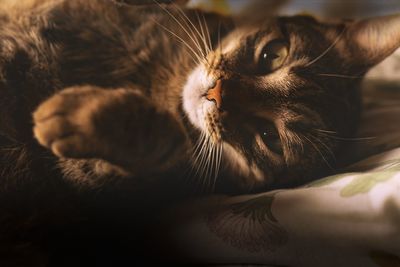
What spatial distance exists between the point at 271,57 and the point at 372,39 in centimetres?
21

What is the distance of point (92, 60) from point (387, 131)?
0.56 m

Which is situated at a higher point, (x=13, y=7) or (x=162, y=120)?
(x=13, y=7)

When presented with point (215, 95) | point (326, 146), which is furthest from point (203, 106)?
point (326, 146)

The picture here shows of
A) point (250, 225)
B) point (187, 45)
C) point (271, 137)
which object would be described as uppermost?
point (187, 45)

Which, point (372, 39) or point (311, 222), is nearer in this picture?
point (311, 222)

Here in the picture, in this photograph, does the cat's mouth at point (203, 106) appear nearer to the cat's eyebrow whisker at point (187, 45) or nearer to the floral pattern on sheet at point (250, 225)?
the cat's eyebrow whisker at point (187, 45)

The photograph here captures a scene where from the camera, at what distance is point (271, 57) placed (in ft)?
3.07

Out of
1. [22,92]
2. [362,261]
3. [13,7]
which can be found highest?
[13,7]

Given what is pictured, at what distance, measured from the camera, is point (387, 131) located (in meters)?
0.96

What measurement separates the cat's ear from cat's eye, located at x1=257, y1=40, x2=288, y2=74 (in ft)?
0.44

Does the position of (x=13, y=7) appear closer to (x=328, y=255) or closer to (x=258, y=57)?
(x=258, y=57)

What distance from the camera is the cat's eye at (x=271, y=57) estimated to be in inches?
36.8

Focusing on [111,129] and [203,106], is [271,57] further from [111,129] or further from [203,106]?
[111,129]

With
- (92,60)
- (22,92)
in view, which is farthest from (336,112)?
(22,92)
